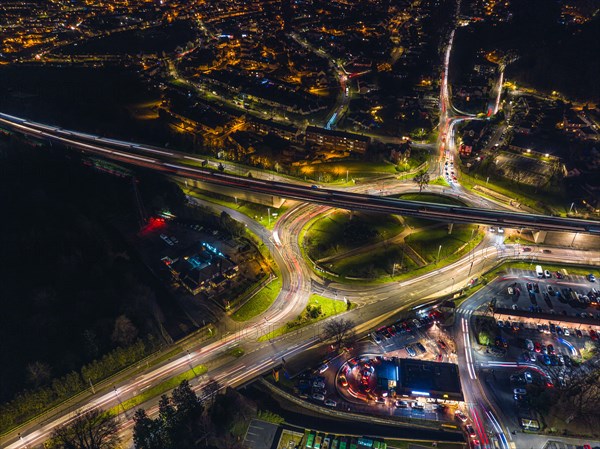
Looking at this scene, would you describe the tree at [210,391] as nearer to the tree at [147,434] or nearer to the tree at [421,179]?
the tree at [147,434]

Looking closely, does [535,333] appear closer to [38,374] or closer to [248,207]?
[248,207]

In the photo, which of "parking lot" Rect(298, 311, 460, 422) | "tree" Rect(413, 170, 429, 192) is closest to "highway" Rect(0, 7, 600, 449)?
"parking lot" Rect(298, 311, 460, 422)

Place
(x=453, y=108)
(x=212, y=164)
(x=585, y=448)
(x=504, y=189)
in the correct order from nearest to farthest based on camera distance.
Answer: (x=585, y=448)
(x=504, y=189)
(x=212, y=164)
(x=453, y=108)

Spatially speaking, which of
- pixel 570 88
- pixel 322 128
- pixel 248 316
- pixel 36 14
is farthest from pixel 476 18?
pixel 36 14

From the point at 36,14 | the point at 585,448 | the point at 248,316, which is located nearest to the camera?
the point at 585,448

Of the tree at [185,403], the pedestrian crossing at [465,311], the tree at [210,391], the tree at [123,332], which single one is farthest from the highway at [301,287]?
the tree at [185,403]

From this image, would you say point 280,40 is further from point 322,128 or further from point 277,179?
point 277,179
